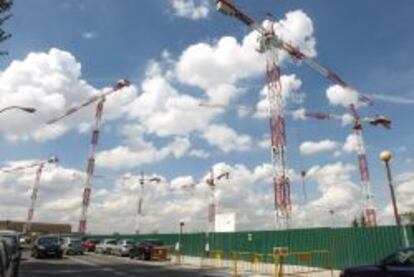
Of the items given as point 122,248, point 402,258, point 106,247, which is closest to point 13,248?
point 402,258

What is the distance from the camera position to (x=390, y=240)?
93.0 feet

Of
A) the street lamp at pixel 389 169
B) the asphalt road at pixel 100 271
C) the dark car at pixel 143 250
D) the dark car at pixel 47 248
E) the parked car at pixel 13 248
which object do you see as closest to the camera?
the parked car at pixel 13 248

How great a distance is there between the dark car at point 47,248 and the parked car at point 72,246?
37.8 ft

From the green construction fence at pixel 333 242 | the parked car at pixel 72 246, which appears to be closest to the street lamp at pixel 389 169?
the green construction fence at pixel 333 242

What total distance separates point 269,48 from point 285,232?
153 feet

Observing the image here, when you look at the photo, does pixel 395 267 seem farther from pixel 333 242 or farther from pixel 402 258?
pixel 333 242

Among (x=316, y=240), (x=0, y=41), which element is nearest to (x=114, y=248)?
(x=316, y=240)

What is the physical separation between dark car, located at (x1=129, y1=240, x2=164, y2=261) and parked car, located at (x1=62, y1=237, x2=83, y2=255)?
9319 mm

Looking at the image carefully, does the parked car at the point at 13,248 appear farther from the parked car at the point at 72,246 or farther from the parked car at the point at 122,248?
the parked car at the point at 72,246

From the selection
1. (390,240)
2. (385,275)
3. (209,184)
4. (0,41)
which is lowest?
(385,275)

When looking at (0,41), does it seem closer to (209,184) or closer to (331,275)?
(331,275)

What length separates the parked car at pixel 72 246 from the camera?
184ft

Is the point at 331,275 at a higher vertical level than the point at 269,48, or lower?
lower

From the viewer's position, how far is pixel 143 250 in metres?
47.4
